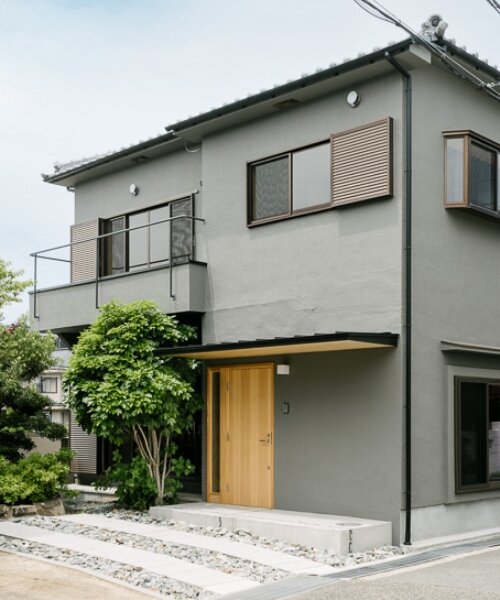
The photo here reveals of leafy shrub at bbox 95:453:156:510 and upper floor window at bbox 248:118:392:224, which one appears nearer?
upper floor window at bbox 248:118:392:224

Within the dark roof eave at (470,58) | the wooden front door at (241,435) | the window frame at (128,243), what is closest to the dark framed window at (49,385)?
Answer: the window frame at (128,243)

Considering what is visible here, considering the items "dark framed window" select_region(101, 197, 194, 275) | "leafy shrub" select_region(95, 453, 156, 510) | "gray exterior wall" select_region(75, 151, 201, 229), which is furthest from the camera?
"gray exterior wall" select_region(75, 151, 201, 229)

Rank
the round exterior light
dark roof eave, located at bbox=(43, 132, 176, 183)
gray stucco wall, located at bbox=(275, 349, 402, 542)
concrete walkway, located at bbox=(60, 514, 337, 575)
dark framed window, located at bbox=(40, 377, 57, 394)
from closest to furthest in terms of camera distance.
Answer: concrete walkway, located at bbox=(60, 514, 337, 575)
gray stucco wall, located at bbox=(275, 349, 402, 542)
the round exterior light
dark roof eave, located at bbox=(43, 132, 176, 183)
dark framed window, located at bbox=(40, 377, 57, 394)

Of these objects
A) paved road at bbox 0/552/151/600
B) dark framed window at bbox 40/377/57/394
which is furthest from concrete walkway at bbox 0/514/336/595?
dark framed window at bbox 40/377/57/394

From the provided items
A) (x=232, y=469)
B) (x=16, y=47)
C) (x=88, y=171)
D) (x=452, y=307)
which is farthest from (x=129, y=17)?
(x=88, y=171)

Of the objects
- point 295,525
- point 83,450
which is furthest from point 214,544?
point 83,450

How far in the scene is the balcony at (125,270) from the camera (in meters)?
14.9

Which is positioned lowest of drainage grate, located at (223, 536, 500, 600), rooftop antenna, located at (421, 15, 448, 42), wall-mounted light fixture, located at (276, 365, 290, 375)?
drainage grate, located at (223, 536, 500, 600)

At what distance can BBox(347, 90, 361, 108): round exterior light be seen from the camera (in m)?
12.9

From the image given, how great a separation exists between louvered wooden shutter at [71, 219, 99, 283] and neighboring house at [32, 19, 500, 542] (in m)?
2.89

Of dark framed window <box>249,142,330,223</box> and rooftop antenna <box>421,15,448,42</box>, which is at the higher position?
rooftop antenna <box>421,15,448,42</box>

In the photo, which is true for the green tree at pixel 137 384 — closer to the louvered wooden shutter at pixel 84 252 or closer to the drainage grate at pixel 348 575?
the louvered wooden shutter at pixel 84 252

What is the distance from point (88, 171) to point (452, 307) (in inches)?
339

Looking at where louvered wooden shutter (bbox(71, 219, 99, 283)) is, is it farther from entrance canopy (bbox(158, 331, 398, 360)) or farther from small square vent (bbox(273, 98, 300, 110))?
small square vent (bbox(273, 98, 300, 110))
